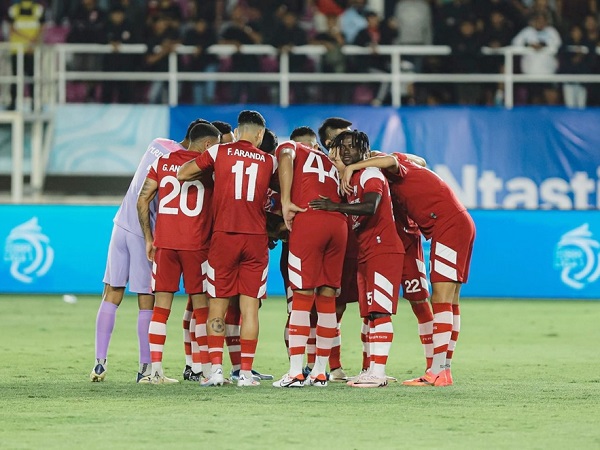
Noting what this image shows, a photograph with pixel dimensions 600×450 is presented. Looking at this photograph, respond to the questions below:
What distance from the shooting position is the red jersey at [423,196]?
33.6 feet

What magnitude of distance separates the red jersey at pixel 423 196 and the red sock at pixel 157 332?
205 centimetres

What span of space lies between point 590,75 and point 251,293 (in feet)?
43.8

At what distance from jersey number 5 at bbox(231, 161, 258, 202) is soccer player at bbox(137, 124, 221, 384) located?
0.92ft

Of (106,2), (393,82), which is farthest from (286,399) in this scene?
(106,2)

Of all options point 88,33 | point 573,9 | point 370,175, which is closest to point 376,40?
point 573,9

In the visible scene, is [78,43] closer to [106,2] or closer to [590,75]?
[106,2]

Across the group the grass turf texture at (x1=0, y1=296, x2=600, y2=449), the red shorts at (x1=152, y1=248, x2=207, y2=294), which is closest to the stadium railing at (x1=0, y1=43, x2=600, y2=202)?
the grass turf texture at (x1=0, y1=296, x2=600, y2=449)

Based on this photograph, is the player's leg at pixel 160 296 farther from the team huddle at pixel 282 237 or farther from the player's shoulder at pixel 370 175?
the player's shoulder at pixel 370 175

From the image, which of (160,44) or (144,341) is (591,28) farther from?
(144,341)

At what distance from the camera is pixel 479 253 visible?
18938 mm

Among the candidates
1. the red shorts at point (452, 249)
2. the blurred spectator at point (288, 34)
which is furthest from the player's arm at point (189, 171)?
the blurred spectator at point (288, 34)

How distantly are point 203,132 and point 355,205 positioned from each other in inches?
55.9

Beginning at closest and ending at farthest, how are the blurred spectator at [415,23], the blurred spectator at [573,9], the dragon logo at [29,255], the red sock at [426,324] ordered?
the red sock at [426,324]
the dragon logo at [29,255]
the blurred spectator at [415,23]
the blurred spectator at [573,9]

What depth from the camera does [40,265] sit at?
751 inches
